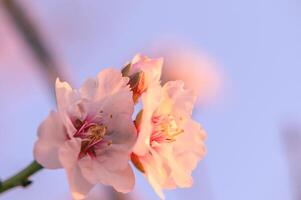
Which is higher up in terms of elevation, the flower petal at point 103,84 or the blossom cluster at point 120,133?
the flower petal at point 103,84

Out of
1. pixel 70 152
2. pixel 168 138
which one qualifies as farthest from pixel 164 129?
pixel 70 152

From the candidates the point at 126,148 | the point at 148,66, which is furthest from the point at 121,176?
the point at 148,66

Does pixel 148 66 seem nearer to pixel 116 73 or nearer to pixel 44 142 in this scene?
pixel 116 73

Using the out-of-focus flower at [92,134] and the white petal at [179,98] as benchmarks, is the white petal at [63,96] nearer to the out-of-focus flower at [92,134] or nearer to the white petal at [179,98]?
the out-of-focus flower at [92,134]

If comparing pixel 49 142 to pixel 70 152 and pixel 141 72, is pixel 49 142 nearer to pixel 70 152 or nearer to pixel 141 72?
pixel 70 152

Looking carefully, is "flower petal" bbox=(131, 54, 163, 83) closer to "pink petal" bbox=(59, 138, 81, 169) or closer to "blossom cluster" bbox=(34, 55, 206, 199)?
"blossom cluster" bbox=(34, 55, 206, 199)

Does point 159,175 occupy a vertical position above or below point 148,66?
below

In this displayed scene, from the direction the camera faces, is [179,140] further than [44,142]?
Yes


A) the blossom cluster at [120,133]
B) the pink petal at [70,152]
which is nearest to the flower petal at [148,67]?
the blossom cluster at [120,133]
